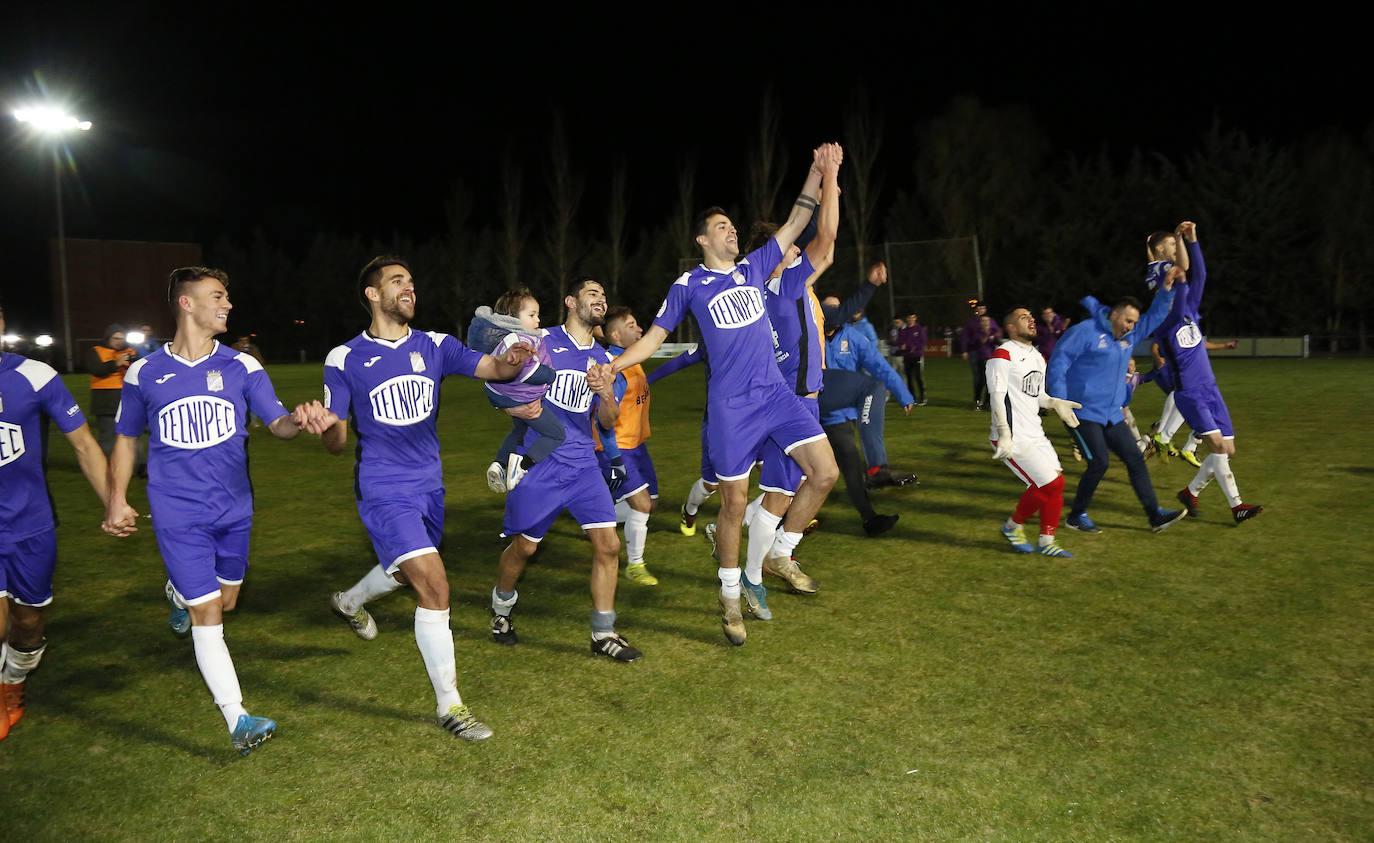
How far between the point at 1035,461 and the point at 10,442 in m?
6.54

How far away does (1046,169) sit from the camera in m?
56.5

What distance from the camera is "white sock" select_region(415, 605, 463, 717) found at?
4395 millimetres

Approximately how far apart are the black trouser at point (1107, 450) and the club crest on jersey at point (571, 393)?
4.49m

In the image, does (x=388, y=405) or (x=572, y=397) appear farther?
(x=572, y=397)

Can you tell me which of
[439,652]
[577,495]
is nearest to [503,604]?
[577,495]

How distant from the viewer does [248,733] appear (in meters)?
4.18

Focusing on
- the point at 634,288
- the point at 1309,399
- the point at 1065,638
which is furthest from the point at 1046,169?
the point at 1065,638

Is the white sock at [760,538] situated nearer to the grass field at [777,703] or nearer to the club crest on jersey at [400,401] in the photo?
the grass field at [777,703]

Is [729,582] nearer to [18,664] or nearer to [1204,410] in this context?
[18,664]

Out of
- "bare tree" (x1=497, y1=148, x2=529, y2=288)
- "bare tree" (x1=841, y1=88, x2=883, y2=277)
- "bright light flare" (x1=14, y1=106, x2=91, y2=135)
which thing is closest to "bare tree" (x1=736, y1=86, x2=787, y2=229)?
"bare tree" (x1=841, y1=88, x2=883, y2=277)

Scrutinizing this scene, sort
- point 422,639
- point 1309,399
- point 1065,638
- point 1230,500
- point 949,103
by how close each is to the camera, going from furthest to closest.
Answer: point 949,103, point 1309,399, point 1230,500, point 1065,638, point 422,639

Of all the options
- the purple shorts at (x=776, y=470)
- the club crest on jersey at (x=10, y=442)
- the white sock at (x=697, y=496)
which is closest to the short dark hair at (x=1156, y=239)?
the purple shorts at (x=776, y=470)

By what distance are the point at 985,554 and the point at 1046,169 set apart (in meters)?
54.7

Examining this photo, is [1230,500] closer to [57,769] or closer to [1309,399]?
[57,769]
